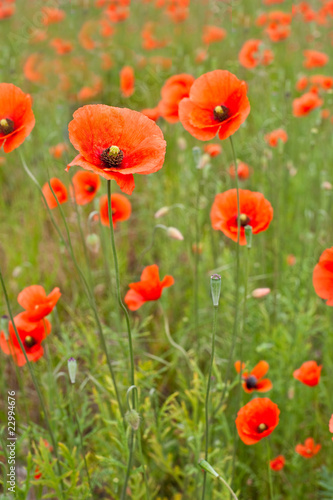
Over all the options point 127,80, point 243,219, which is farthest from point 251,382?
point 127,80

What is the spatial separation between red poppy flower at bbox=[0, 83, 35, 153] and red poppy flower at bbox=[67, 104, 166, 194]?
18 cm

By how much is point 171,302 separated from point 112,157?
5.58ft

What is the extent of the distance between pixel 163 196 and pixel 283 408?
1.60 metres

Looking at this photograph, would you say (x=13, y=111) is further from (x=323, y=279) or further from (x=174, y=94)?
(x=323, y=279)

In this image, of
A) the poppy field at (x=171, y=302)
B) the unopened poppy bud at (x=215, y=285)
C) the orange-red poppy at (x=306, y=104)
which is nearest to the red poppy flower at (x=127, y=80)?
the poppy field at (x=171, y=302)

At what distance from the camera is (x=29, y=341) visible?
4.75ft

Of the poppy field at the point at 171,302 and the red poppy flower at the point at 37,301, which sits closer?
the poppy field at the point at 171,302

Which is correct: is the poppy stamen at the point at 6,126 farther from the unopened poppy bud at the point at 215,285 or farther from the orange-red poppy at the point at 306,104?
the orange-red poppy at the point at 306,104

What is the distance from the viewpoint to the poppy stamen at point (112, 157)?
1.04m

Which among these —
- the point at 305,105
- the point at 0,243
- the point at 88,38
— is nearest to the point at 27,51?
the point at 88,38

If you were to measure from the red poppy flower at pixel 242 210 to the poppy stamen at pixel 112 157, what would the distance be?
0.43 m

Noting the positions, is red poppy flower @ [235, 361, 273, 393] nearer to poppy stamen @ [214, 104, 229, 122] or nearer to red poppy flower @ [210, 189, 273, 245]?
red poppy flower @ [210, 189, 273, 245]

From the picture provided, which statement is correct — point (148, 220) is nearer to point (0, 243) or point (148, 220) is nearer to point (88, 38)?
point (0, 243)

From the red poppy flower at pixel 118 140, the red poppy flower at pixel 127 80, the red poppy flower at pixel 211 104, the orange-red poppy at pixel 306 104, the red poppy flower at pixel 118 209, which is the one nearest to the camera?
the red poppy flower at pixel 118 140
